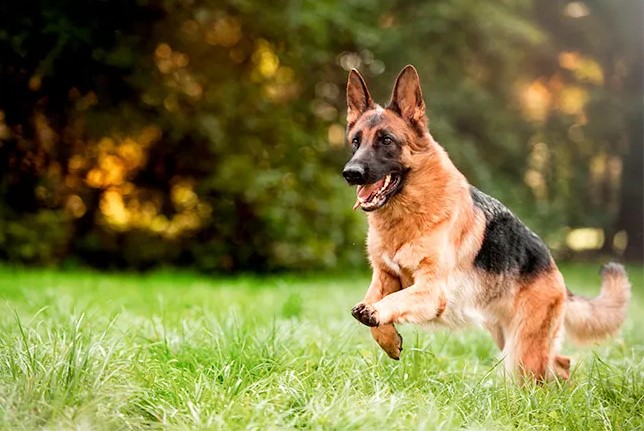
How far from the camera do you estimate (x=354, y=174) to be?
3768 millimetres

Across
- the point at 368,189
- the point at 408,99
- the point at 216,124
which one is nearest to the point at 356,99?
the point at 408,99

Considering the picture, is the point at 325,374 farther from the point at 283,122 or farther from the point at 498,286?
the point at 283,122

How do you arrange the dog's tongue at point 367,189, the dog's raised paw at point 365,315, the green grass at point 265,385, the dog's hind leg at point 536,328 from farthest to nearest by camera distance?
1. the dog's hind leg at point 536,328
2. the dog's tongue at point 367,189
3. the dog's raised paw at point 365,315
4. the green grass at point 265,385

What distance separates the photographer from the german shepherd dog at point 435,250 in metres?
3.90

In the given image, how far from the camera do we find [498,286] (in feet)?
14.7

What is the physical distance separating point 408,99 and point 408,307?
1.20 meters

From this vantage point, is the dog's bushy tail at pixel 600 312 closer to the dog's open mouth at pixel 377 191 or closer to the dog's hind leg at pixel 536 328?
the dog's hind leg at pixel 536 328

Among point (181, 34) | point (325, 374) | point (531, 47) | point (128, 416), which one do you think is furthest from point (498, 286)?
point (531, 47)

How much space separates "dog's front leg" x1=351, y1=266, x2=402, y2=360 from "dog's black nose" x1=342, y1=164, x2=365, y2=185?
565 millimetres

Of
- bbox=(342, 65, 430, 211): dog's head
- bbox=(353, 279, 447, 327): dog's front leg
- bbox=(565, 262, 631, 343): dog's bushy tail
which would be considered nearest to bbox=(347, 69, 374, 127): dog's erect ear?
bbox=(342, 65, 430, 211): dog's head

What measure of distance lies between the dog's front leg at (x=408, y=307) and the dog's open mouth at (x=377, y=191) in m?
0.48

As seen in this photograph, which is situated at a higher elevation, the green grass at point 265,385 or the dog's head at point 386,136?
the dog's head at point 386,136

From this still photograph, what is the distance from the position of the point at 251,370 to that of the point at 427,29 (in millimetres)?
9969

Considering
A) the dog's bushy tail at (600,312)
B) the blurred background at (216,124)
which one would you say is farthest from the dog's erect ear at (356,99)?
the blurred background at (216,124)
